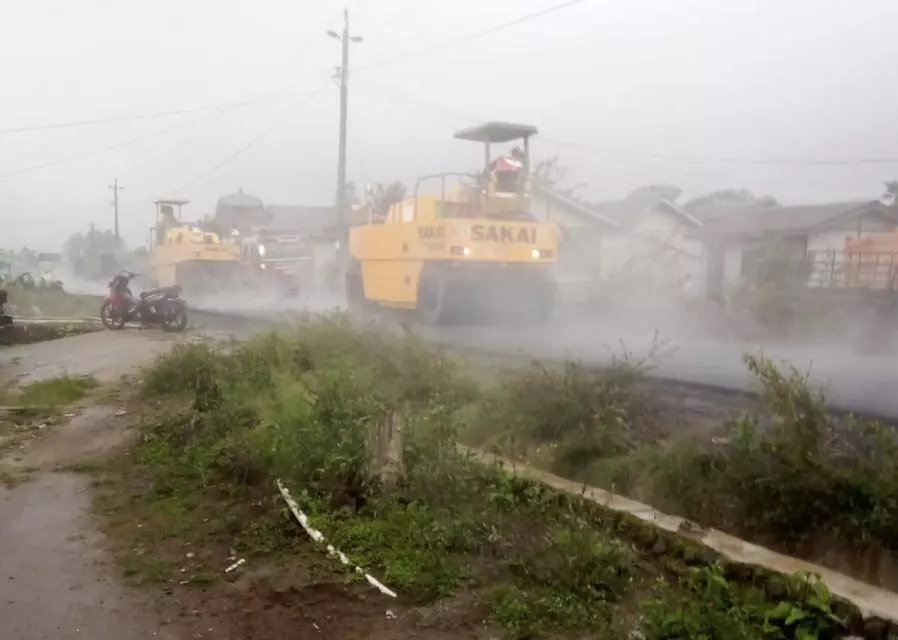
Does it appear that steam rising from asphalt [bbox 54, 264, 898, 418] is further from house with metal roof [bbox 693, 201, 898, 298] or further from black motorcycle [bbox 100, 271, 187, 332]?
black motorcycle [bbox 100, 271, 187, 332]

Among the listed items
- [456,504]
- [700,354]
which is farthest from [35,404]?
[700,354]

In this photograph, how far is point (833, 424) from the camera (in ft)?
15.7

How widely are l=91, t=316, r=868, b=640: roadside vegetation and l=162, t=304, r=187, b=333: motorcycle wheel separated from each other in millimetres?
10169

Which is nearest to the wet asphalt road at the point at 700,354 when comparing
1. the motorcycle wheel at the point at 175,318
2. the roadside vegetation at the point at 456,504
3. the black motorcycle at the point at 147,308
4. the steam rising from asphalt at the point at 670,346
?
the steam rising from asphalt at the point at 670,346

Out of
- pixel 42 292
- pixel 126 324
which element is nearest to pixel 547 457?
pixel 126 324

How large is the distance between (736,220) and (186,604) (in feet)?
70.2

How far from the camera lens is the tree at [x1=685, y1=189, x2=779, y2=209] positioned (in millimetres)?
25541

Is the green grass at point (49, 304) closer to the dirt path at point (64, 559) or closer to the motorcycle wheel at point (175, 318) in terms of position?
the motorcycle wheel at point (175, 318)

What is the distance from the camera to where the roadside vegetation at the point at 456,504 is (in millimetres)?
3609

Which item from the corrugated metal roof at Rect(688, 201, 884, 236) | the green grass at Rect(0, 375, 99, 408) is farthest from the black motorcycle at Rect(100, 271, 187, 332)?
the corrugated metal roof at Rect(688, 201, 884, 236)

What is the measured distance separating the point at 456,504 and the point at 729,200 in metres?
28.3

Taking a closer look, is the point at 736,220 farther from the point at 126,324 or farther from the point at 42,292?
the point at 42,292

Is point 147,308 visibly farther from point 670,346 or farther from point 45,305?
point 670,346

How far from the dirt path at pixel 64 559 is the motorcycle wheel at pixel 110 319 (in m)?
9.58
